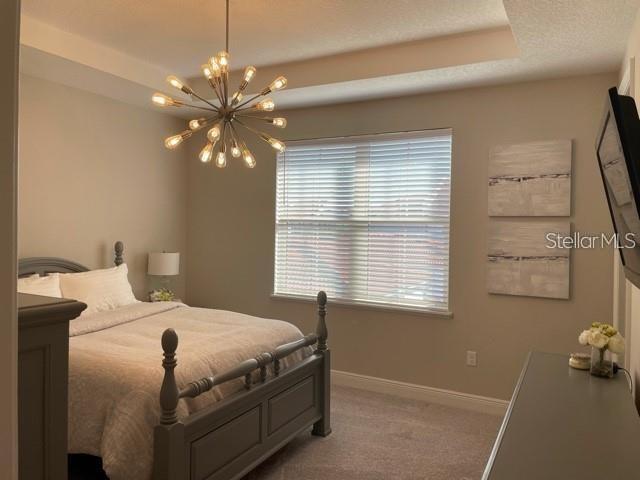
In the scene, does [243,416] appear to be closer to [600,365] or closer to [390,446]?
[390,446]

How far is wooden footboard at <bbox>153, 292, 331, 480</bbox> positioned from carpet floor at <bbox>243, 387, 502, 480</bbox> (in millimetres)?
166

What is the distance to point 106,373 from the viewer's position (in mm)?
2377

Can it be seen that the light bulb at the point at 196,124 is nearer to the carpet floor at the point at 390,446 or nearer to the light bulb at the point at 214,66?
the light bulb at the point at 214,66

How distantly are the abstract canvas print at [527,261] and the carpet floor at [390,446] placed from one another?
103 centimetres

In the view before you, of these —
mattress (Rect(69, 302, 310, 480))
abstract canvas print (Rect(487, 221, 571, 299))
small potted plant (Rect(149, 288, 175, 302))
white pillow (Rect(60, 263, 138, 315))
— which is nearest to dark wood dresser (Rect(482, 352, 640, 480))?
abstract canvas print (Rect(487, 221, 571, 299))

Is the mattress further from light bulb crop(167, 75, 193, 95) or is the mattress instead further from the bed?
light bulb crop(167, 75, 193, 95)

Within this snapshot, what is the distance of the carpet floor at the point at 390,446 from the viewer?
294 centimetres

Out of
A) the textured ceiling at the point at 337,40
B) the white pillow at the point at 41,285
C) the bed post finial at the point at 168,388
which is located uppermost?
the textured ceiling at the point at 337,40

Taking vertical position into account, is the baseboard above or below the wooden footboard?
below

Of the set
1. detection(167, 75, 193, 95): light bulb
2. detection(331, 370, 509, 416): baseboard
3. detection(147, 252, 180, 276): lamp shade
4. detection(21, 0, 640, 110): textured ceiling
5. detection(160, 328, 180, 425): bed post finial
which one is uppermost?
detection(21, 0, 640, 110): textured ceiling

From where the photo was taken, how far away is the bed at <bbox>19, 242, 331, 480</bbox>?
218 cm

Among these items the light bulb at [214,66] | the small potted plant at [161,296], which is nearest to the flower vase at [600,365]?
the light bulb at [214,66]
